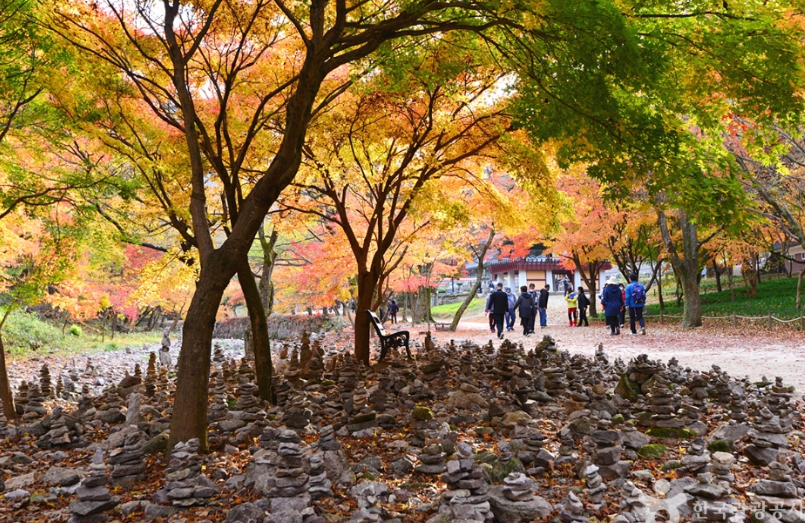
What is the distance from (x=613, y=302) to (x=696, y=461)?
1338 centimetres

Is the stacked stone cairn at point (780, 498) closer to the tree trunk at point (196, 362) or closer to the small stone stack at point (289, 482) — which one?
the small stone stack at point (289, 482)

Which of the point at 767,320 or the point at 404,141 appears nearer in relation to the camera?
the point at 404,141

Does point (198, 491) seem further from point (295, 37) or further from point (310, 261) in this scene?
point (310, 261)

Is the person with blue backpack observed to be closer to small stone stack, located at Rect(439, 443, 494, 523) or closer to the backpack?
the backpack

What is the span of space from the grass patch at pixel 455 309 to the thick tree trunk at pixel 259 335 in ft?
96.4

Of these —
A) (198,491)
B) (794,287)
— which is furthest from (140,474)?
(794,287)

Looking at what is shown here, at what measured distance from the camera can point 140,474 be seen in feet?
12.9

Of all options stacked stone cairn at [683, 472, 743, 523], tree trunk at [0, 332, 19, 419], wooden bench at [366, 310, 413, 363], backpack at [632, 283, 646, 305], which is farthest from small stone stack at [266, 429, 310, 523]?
backpack at [632, 283, 646, 305]

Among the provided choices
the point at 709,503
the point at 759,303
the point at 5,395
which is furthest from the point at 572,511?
the point at 759,303

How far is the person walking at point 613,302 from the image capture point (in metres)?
16.0

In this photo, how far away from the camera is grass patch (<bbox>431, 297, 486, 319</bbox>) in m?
37.5

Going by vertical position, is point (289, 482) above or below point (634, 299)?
below

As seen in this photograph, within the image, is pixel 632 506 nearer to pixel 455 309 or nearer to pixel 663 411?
pixel 663 411

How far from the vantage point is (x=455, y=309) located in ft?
133
